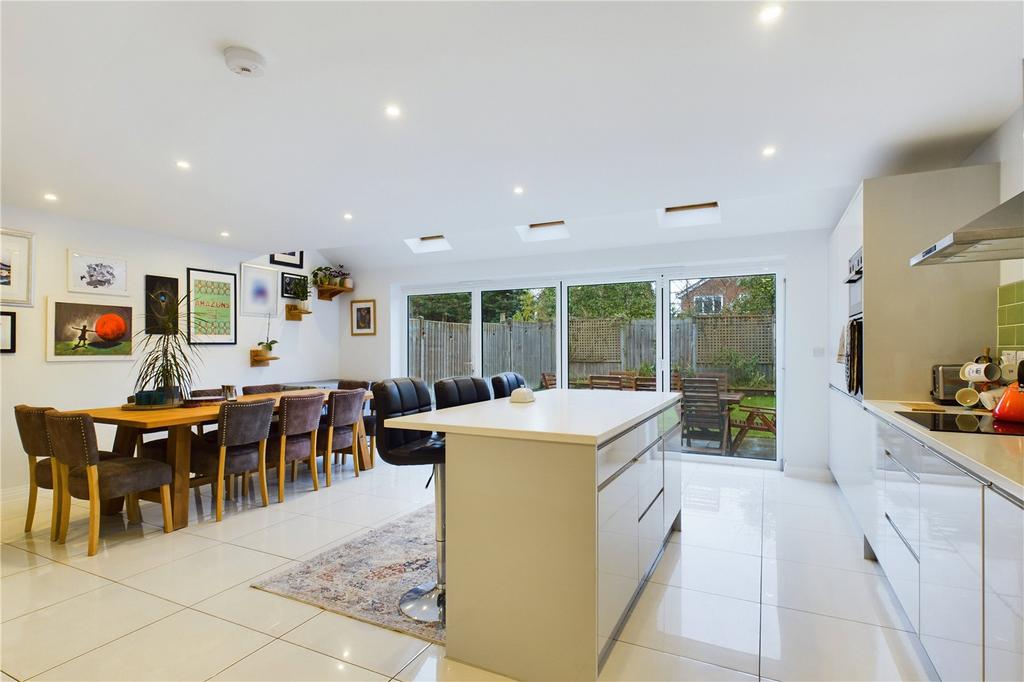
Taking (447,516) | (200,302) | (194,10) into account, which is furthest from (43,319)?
(447,516)

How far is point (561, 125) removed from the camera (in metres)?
2.70

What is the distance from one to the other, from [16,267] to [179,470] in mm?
2396

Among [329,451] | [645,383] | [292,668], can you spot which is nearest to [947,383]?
[645,383]

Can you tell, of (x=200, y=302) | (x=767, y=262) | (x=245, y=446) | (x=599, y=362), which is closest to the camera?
(x=245, y=446)

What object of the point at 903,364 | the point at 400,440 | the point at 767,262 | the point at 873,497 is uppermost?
the point at 767,262

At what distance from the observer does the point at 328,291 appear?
6941 mm

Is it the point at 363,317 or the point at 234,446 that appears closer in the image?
the point at 234,446

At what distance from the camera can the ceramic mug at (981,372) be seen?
2.33 meters

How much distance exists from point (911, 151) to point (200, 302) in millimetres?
6234

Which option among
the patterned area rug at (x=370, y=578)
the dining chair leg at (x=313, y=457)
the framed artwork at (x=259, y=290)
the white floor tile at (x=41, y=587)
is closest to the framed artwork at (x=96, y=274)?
the framed artwork at (x=259, y=290)

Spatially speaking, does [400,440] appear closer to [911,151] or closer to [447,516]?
[447,516]

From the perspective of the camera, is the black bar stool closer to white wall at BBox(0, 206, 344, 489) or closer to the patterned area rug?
the patterned area rug

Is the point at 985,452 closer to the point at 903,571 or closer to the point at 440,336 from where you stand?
the point at 903,571

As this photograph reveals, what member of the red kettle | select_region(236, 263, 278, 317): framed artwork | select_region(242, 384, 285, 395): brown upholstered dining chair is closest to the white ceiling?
the red kettle
